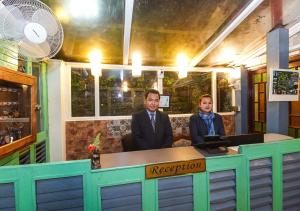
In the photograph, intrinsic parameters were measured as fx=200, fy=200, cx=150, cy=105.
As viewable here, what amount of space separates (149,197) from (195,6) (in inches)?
67.4

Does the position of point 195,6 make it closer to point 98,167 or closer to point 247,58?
point 98,167

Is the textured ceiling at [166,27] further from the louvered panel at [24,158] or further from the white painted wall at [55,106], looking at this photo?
the louvered panel at [24,158]

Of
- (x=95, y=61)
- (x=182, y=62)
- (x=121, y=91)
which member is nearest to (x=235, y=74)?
(x=182, y=62)

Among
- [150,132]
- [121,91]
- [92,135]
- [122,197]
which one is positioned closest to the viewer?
[122,197]

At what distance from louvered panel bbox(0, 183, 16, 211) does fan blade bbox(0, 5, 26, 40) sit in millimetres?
931

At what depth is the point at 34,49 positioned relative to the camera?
1471 millimetres

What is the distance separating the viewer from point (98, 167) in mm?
1183

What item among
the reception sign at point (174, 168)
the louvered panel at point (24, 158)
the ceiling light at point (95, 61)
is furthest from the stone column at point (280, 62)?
the louvered panel at point (24, 158)

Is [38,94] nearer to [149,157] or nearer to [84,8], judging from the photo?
[84,8]

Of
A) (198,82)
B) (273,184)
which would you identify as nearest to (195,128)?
(273,184)

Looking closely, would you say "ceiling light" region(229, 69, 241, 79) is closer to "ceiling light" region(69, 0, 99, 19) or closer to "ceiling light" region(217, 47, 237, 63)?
"ceiling light" region(217, 47, 237, 63)

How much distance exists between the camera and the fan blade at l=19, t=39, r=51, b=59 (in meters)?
1.41

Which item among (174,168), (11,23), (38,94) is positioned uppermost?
(11,23)

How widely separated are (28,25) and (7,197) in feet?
3.50
